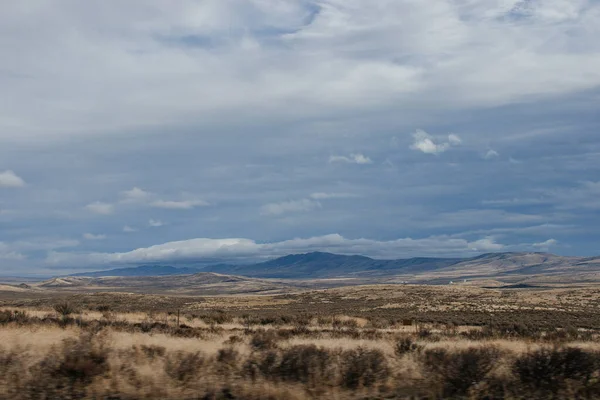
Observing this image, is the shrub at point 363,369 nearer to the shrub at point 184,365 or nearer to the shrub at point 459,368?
the shrub at point 459,368

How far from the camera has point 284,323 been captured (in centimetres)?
3856

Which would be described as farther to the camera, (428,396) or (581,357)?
(581,357)

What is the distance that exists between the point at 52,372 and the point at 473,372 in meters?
8.79

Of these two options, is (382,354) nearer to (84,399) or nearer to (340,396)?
(340,396)

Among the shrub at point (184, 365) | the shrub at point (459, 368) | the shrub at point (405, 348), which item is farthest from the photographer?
the shrub at point (405, 348)

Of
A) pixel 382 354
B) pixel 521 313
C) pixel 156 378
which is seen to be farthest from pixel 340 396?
pixel 521 313

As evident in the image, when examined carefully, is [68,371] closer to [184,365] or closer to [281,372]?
[184,365]

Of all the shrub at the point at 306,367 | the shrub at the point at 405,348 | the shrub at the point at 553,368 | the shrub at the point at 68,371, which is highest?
the shrub at the point at 68,371

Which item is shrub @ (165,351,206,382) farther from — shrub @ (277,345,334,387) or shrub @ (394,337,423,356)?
shrub @ (394,337,423,356)

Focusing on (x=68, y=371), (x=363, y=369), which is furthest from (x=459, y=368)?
(x=68, y=371)

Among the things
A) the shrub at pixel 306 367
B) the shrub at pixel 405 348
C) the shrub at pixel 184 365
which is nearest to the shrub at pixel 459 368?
the shrub at pixel 405 348

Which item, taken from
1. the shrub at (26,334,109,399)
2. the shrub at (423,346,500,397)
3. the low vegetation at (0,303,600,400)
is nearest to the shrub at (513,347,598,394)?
the low vegetation at (0,303,600,400)

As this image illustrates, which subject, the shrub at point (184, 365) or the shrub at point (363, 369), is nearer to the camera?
the shrub at point (184, 365)

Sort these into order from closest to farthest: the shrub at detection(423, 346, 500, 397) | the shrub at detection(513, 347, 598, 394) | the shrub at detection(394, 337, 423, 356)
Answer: the shrub at detection(423, 346, 500, 397) < the shrub at detection(513, 347, 598, 394) < the shrub at detection(394, 337, 423, 356)
